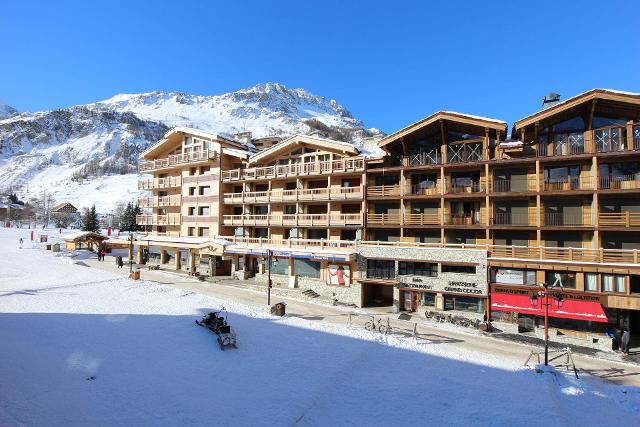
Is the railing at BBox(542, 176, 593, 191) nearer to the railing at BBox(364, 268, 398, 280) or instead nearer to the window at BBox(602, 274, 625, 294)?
the window at BBox(602, 274, 625, 294)

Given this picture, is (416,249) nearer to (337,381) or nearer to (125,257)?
(337,381)

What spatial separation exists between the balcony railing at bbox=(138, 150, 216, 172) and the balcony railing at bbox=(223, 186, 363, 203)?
559 cm

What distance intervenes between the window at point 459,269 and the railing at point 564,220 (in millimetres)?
6621

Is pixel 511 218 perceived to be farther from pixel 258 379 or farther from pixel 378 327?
pixel 258 379

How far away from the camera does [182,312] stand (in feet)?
75.7

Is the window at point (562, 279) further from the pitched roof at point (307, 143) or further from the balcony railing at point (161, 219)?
the balcony railing at point (161, 219)

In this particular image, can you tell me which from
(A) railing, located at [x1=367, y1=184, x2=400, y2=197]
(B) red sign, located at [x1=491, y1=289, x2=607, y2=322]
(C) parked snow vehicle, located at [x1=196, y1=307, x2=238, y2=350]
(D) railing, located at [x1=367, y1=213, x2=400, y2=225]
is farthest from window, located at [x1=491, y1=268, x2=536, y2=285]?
(C) parked snow vehicle, located at [x1=196, y1=307, x2=238, y2=350]

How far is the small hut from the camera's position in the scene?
52094 mm

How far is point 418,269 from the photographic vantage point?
92.6 feet

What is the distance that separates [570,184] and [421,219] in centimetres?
1122

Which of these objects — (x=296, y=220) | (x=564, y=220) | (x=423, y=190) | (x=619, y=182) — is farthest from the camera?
(x=296, y=220)

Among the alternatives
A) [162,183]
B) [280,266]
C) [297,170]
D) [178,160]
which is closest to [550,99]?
[297,170]

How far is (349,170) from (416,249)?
10.4 metres

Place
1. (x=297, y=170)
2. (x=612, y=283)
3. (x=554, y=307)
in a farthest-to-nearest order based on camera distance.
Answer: (x=297, y=170) < (x=554, y=307) < (x=612, y=283)
